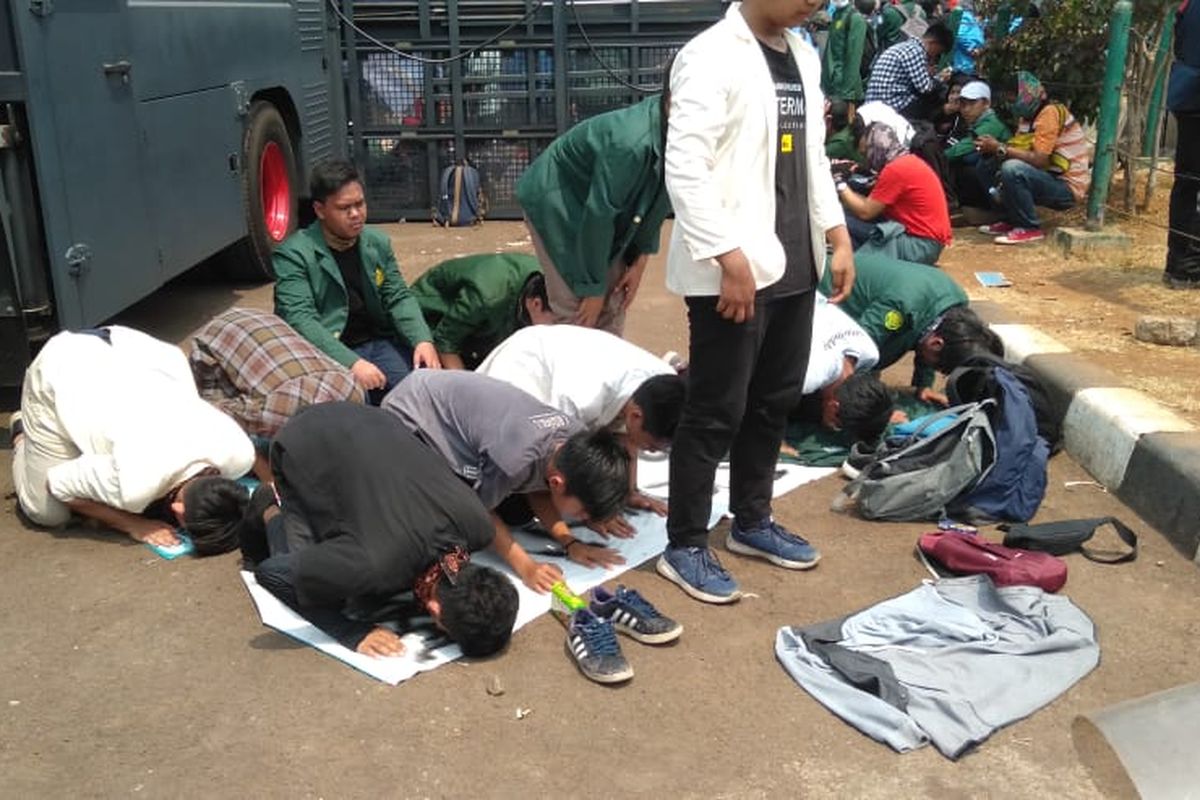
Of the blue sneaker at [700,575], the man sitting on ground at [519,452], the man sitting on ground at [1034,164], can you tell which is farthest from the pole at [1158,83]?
the man sitting on ground at [519,452]

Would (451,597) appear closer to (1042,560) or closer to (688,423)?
(688,423)

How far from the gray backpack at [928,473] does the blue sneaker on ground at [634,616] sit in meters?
0.95

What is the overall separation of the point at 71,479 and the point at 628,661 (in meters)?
1.67

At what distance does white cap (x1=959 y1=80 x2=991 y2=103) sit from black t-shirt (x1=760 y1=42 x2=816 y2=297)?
5.35m

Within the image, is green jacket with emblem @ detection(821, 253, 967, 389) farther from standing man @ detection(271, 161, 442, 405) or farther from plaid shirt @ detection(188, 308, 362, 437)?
plaid shirt @ detection(188, 308, 362, 437)

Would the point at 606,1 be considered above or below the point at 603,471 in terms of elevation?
above

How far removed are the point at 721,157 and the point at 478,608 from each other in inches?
46.1

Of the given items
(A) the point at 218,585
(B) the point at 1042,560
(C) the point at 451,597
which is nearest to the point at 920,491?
(B) the point at 1042,560

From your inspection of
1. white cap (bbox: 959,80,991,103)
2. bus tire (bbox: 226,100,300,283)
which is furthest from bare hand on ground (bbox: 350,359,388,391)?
white cap (bbox: 959,80,991,103)

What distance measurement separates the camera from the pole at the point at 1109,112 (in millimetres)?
6379

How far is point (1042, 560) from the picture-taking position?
10.4 feet

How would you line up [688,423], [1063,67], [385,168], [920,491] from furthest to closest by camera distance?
[385,168] < [1063,67] < [920,491] < [688,423]

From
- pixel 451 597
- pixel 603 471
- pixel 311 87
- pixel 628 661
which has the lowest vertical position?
pixel 628 661

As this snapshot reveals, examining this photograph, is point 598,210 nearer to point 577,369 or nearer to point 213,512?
point 577,369
